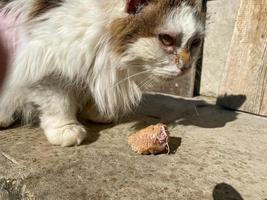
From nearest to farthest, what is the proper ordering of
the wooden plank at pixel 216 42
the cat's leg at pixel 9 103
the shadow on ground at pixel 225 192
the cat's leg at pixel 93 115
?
the shadow on ground at pixel 225 192 → the cat's leg at pixel 9 103 → the cat's leg at pixel 93 115 → the wooden plank at pixel 216 42

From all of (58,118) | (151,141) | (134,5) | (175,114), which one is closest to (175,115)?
(175,114)

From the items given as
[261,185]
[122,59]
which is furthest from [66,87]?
[261,185]

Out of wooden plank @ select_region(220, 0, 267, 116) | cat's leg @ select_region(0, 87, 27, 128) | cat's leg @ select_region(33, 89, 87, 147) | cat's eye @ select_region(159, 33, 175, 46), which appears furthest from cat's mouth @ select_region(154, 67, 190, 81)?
wooden plank @ select_region(220, 0, 267, 116)

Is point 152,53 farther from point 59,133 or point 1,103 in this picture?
point 1,103

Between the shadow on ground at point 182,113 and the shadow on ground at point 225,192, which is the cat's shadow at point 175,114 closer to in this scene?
the shadow on ground at point 182,113

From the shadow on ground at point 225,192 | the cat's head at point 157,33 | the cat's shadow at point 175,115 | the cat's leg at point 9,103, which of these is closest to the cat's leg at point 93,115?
the cat's shadow at point 175,115
